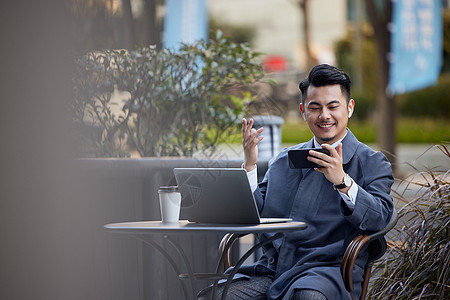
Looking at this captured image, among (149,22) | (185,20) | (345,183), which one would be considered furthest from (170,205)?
(185,20)

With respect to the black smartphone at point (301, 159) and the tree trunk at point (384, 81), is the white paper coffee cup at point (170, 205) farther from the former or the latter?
the tree trunk at point (384, 81)

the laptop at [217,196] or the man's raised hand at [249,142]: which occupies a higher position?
the man's raised hand at [249,142]

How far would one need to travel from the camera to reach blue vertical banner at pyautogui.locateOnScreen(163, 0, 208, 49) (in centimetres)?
889

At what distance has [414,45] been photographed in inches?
377

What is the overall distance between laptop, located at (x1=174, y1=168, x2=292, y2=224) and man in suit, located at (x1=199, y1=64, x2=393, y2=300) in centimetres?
29

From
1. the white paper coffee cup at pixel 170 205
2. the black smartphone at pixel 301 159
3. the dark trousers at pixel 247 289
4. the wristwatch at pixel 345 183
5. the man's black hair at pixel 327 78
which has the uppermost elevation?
the man's black hair at pixel 327 78

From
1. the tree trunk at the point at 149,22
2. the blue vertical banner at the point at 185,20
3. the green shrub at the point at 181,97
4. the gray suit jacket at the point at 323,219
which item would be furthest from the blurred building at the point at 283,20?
the gray suit jacket at the point at 323,219

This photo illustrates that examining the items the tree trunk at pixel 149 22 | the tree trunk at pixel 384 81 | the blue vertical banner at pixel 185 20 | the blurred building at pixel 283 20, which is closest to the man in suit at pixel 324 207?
the tree trunk at pixel 149 22

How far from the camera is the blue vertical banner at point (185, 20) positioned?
8.89m

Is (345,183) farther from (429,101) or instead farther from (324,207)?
(429,101)

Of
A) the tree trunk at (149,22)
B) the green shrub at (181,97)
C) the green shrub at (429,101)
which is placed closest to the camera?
the green shrub at (181,97)

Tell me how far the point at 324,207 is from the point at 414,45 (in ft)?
23.4

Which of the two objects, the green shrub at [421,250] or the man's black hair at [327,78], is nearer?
the man's black hair at [327,78]

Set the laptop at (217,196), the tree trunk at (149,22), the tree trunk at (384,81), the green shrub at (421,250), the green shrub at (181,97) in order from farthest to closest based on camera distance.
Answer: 1. the tree trunk at (384,81)
2. the tree trunk at (149,22)
3. the green shrub at (181,97)
4. the green shrub at (421,250)
5. the laptop at (217,196)
